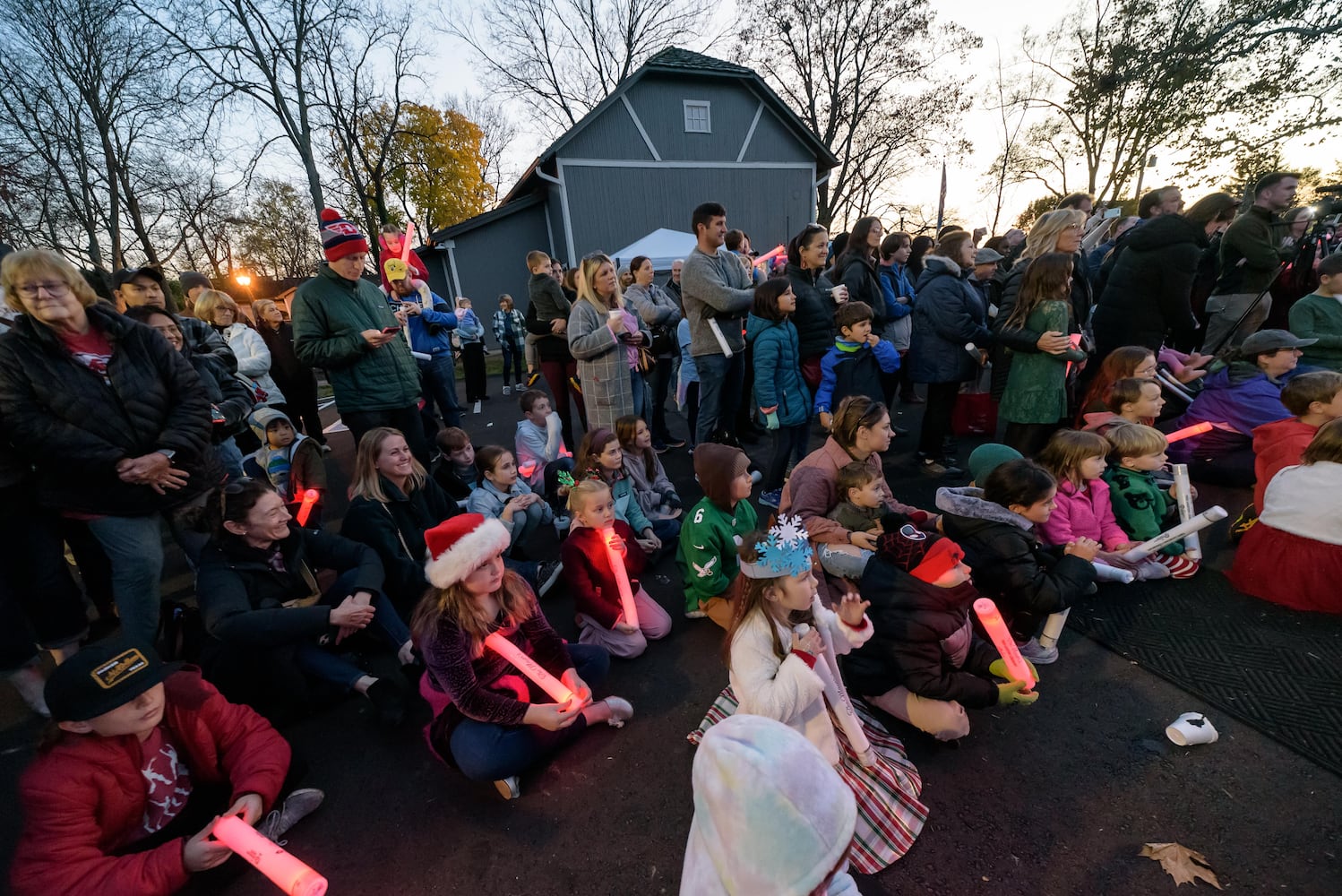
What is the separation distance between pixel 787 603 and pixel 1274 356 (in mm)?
4900

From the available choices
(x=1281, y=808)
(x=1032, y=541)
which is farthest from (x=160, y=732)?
(x=1281, y=808)

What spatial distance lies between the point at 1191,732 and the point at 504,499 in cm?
379

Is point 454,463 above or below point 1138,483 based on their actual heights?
above

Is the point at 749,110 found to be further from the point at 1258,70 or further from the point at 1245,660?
the point at 1245,660

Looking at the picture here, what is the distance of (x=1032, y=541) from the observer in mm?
2568

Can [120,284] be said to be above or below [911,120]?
below

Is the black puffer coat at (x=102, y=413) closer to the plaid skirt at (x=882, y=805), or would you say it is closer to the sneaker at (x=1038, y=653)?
the plaid skirt at (x=882, y=805)

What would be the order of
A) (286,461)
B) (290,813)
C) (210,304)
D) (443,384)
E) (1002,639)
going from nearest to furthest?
(1002,639), (290,813), (286,461), (210,304), (443,384)

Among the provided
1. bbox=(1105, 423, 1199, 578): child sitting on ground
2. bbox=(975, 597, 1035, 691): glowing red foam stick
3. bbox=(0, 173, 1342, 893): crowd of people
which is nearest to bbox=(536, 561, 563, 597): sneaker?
bbox=(0, 173, 1342, 893): crowd of people

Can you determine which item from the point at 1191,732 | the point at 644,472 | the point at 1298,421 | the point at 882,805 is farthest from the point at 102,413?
the point at 1298,421

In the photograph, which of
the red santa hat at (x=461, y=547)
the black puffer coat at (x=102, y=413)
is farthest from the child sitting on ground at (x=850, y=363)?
the black puffer coat at (x=102, y=413)

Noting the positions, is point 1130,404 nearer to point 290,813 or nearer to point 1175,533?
point 1175,533

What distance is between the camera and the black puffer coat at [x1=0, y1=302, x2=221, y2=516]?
2.38 m

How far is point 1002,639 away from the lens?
2.02 m
